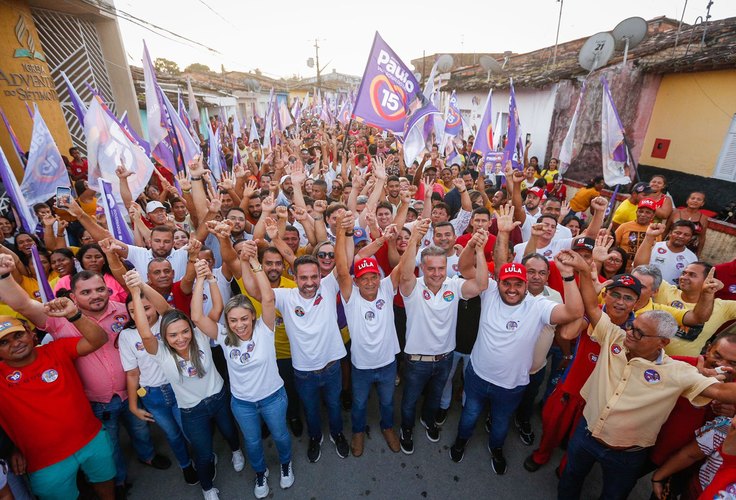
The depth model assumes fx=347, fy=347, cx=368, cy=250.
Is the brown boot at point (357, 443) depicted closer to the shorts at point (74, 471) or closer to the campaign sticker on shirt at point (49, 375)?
the shorts at point (74, 471)

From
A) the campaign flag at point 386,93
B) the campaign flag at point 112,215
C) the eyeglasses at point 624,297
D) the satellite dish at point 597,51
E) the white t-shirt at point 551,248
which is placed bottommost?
the white t-shirt at point 551,248

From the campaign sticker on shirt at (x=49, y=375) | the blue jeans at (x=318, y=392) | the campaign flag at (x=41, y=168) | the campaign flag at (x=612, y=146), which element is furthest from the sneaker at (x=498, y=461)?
the campaign flag at (x=41, y=168)

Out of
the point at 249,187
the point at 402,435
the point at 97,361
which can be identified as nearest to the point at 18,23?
the point at 249,187

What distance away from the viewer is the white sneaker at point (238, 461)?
351cm

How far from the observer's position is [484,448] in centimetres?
371

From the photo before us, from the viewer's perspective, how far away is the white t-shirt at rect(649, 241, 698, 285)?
14.0ft

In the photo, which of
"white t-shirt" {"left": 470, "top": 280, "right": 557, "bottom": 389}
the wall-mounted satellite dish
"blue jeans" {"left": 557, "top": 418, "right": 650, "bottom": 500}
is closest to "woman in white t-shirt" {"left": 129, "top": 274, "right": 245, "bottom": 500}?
"white t-shirt" {"left": 470, "top": 280, "right": 557, "bottom": 389}

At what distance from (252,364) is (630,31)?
11.9 meters

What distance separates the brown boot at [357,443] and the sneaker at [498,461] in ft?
4.38

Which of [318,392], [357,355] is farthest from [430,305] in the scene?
[318,392]

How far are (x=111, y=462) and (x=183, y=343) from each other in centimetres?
133

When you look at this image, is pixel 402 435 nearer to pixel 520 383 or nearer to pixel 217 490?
pixel 520 383

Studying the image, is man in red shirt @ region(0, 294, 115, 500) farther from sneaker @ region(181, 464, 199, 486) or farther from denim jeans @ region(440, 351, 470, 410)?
denim jeans @ region(440, 351, 470, 410)

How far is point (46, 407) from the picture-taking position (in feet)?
8.60
